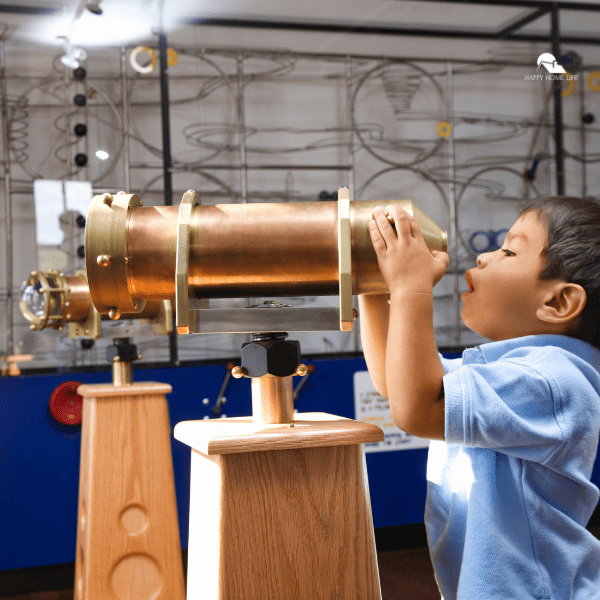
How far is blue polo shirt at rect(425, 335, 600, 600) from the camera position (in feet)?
2.29

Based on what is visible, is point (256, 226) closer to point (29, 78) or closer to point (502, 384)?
point (502, 384)

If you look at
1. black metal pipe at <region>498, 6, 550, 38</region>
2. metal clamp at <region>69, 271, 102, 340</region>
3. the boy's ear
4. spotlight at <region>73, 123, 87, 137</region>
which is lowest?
metal clamp at <region>69, 271, 102, 340</region>

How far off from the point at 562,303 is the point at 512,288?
0.06m

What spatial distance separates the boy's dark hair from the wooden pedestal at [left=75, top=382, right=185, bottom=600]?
1243 mm

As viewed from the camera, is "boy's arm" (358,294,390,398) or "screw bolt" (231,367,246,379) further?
"boy's arm" (358,294,390,398)

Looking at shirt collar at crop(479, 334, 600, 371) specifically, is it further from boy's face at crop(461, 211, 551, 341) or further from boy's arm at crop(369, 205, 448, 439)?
boy's arm at crop(369, 205, 448, 439)

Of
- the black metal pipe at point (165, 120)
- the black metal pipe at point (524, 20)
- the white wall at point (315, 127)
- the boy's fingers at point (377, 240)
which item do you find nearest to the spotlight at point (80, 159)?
the white wall at point (315, 127)

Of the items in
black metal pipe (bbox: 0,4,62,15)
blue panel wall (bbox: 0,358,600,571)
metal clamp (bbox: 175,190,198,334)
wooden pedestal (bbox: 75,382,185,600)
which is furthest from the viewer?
black metal pipe (bbox: 0,4,62,15)

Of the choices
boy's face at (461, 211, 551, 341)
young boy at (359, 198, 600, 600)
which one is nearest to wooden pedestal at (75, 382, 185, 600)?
young boy at (359, 198, 600, 600)

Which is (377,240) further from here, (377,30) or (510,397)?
(377,30)

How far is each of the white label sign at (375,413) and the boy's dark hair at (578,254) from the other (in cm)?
177

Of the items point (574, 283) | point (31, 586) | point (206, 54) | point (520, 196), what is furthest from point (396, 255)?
point (520, 196)

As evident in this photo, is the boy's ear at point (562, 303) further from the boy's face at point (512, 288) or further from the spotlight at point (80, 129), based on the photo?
the spotlight at point (80, 129)

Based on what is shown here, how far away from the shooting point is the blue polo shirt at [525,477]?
0.70 metres
